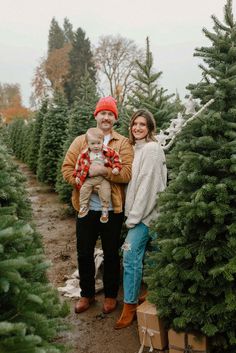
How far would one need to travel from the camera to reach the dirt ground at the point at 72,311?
4.44 meters

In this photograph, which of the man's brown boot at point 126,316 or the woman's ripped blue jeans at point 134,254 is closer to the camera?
the woman's ripped blue jeans at point 134,254

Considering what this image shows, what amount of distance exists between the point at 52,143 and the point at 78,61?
36.4 m

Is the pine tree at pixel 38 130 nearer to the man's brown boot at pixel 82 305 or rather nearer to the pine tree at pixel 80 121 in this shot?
the pine tree at pixel 80 121

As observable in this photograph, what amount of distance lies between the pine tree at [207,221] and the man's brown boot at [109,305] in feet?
3.79

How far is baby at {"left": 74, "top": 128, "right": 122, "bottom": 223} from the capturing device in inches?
181

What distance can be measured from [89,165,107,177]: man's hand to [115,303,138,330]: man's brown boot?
1.53m

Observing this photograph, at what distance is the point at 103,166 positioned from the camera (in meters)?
4.63

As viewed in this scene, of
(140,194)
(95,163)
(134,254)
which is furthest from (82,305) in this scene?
(95,163)

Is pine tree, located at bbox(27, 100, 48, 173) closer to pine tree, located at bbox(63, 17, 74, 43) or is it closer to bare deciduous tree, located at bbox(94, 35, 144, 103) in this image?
bare deciduous tree, located at bbox(94, 35, 144, 103)

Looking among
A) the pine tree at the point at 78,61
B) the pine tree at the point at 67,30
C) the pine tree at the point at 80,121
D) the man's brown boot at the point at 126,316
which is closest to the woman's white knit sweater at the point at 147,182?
the man's brown boot at the point at 126,316

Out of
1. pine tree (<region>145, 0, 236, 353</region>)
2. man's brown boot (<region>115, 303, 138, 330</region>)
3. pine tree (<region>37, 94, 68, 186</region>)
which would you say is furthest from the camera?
pine tree (<region>37, 94, 68, 186</region>)

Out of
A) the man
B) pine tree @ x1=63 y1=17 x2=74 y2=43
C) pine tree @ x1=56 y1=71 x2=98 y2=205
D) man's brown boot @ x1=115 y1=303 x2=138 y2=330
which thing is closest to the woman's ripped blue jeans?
man's brown boot @ x1=115 y1=303 x2=138 y2=330

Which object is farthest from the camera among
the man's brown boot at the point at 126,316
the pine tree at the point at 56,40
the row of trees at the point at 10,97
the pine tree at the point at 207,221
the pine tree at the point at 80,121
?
the row of trees at the point at 10,97

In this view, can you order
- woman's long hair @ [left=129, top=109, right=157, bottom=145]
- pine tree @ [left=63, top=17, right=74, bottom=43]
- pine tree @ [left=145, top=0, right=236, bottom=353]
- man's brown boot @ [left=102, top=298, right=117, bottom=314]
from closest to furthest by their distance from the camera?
1. pine tree @ [left=145, top=0, right=236, bottom=353]
2. woman's long hair @ [left=129, top=109, right=157, bottom=145]
3. man's brown boot @ [left=102, top=298, right=117, bottom=314]
4. pine tree @ [left=63, top=17, right=74, bottom=43]
